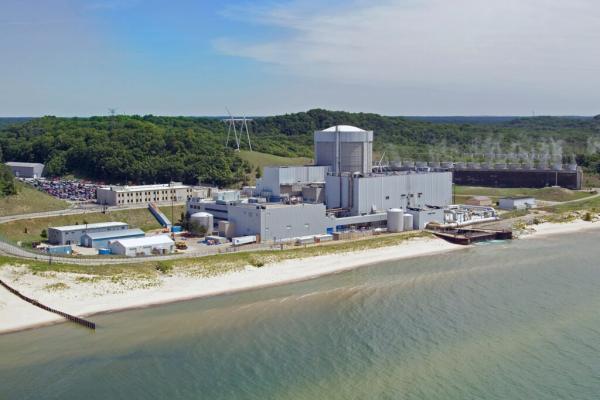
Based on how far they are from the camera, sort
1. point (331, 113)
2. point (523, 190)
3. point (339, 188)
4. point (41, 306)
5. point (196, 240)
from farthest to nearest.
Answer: point (331, 113)
point (523, 190)
point (339, 188)
point (196, 240)
point (41, 306)

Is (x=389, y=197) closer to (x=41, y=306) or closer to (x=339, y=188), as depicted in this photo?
(x=339, y=188)

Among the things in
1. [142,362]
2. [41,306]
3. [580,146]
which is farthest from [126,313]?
[580,146]

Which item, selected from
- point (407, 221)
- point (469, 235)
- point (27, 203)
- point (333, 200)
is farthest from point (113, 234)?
point (469, 235)

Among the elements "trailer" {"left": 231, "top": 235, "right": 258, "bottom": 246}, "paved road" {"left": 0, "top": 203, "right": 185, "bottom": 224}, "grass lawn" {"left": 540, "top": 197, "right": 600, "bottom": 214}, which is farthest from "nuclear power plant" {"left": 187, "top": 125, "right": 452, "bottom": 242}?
"grass lawn" {"left": 540, "top": 197, "right": 600, "bottom": 214}

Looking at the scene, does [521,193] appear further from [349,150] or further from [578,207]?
[349,150]

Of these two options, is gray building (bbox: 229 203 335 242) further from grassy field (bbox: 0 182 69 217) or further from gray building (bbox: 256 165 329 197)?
grassy field (bbox: 0 182 69 217)
